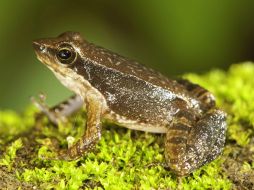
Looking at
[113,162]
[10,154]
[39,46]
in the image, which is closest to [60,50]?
[39,46]

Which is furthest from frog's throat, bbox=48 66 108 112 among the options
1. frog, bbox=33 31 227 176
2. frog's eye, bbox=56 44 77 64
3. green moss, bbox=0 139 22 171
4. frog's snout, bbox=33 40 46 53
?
green moss, bbox=0 139 22 171

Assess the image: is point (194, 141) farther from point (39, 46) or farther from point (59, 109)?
point (39, 46)

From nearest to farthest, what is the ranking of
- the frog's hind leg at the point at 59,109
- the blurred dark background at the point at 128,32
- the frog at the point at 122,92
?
the frog at the point at 122,92
the frog's hind leg at the point at 59,109
the blurred dark background at the point at 128,32

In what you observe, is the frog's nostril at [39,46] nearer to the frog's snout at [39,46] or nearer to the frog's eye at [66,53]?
the frog's snout at [39,46]

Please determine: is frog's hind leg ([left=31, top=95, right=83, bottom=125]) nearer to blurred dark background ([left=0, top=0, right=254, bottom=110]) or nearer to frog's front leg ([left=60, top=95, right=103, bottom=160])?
frog's front leg ([left=60, top=95, right=103, bottom=160])

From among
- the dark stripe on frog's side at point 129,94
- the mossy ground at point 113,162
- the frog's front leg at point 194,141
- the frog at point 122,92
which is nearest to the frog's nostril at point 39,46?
the frog at point 122,92

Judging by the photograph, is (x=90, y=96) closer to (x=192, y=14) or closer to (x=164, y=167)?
(x=164, y=167)
